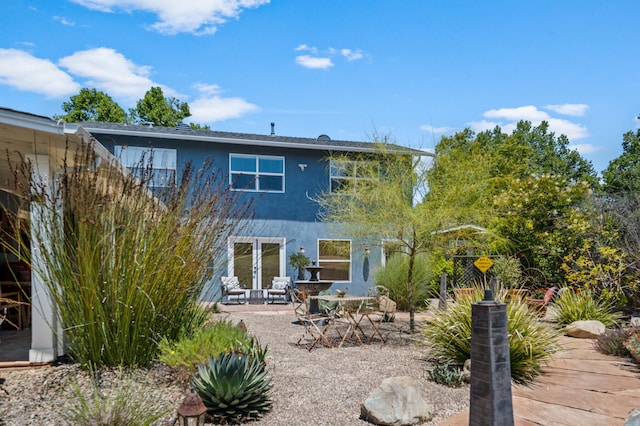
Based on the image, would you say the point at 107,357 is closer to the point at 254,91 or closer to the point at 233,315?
the point at 233,315

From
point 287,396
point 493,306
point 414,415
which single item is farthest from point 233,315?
point 493,306

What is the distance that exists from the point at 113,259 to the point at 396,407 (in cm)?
280

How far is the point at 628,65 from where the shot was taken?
8719mm

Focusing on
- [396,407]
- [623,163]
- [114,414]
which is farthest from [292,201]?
[623,163]

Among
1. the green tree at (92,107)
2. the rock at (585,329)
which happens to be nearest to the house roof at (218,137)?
the rock at (585,329)

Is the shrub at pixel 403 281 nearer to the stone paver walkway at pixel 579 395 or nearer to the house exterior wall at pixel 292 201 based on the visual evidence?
the house exterior wall at pixel 292 201

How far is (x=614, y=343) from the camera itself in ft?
22.5

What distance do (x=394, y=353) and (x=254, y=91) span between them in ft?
22.7

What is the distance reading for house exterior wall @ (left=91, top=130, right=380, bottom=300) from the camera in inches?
567

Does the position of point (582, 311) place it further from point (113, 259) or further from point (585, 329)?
point (113, 259)

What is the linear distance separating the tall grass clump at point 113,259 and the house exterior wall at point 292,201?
946cm

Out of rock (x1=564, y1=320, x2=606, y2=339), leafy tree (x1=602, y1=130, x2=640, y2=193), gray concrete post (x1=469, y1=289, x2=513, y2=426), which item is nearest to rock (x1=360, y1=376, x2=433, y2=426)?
gray concrete post (x1=469, y1=289, x2=513, y2=426)

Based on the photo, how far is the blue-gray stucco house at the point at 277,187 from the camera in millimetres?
14234

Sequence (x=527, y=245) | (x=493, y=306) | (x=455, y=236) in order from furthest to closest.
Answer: (x=527, y=245), (x=455, y=236), (x=493, y=306)
